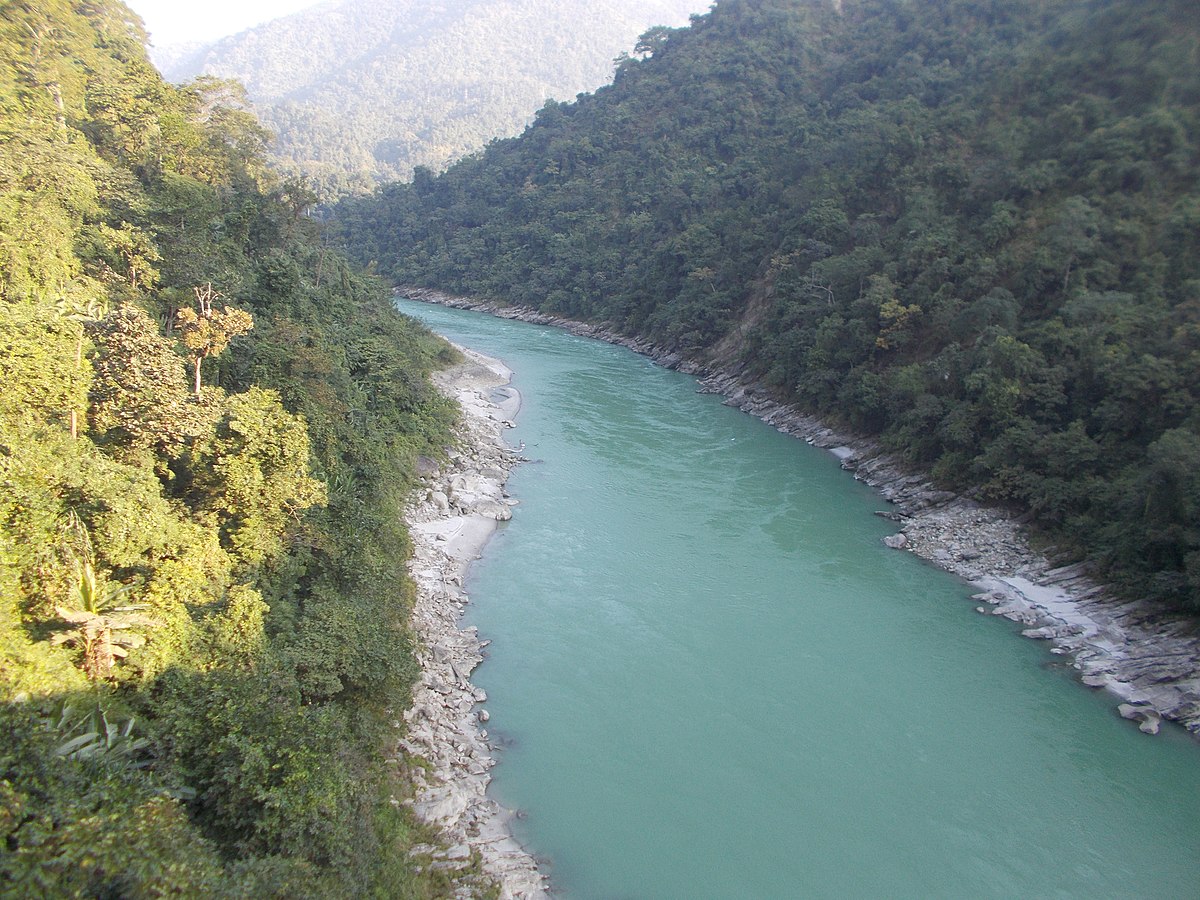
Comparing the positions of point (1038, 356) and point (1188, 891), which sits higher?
point (1038, 356)

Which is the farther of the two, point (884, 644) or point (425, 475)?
point (425, 475)

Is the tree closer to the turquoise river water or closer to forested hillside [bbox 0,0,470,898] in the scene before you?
forested hillside [bbox 0,0,470,898]

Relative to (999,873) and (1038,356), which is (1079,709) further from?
(1038,356)

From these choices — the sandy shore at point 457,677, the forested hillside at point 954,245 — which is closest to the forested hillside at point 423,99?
the forested hillside at point 954,245

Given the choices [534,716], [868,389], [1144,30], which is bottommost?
[534,716]

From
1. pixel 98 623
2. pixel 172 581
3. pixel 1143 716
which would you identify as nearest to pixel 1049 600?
pixel 1143 716

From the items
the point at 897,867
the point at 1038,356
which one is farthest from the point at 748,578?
the point at 1038,356
